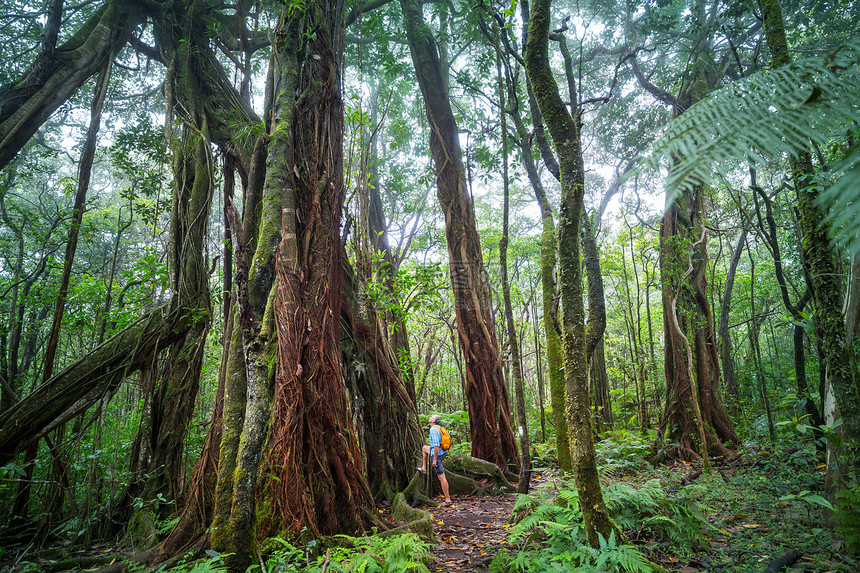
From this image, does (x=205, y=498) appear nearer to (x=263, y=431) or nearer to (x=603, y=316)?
(x=263, y=431)

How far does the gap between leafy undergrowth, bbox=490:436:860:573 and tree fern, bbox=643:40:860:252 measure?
246 centimetres

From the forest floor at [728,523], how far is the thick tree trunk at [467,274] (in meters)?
1.13

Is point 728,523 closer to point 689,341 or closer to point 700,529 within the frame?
point 700,529

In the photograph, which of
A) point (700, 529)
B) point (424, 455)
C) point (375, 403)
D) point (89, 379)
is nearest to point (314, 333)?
point (375, 403)

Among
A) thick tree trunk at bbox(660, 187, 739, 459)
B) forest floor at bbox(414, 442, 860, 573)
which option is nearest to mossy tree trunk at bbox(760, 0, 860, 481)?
forest floor at bbox(414, 442, 860, 573)

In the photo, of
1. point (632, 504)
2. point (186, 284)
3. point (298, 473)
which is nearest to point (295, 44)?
point (186, 284)

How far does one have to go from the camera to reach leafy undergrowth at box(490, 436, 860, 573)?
2.73 meters

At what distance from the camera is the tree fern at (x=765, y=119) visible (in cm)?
70

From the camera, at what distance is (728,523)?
3.89 m

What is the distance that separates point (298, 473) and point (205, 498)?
107 cm

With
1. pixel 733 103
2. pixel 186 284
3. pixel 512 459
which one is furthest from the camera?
pixel 512 459

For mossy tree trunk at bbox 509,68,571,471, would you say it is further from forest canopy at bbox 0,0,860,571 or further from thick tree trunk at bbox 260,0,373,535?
thick tree trunk at bbox 260,0,373,535

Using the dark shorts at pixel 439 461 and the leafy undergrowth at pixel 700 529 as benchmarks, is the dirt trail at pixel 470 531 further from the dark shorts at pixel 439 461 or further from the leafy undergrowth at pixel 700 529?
the dark shorts at pixel 439 461

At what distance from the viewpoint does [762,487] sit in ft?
15.3
